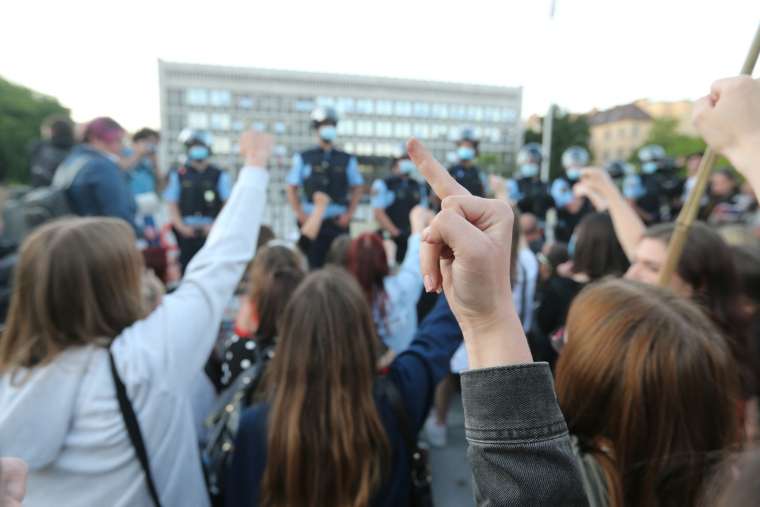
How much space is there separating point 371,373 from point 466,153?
4.77m

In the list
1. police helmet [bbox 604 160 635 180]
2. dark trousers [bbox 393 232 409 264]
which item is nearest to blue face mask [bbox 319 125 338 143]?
dark trousers [bbox 393 232 409 264]

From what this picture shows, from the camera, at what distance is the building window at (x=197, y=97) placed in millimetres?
40156

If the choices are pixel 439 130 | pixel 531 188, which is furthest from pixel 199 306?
pixel 439 130

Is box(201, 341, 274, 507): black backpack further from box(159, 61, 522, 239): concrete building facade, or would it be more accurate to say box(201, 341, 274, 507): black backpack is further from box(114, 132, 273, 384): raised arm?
box(159, 61, 522, 239): concrete building facade

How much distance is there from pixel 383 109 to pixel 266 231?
46.3 meters

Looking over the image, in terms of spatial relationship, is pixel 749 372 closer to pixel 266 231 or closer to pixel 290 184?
pixel 266 231

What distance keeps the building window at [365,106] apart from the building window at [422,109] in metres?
4.92

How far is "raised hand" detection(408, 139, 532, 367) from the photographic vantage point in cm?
70

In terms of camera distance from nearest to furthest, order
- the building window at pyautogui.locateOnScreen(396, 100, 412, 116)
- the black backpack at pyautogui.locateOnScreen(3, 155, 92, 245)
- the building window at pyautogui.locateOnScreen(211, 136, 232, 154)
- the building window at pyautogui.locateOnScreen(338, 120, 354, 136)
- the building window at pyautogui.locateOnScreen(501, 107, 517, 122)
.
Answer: the black backpack at pyautogui.locateOnScreen(3, 155, 92, 245)
the building window at pyautogui.locateOnScreen(211, 136, 232, 154)
the building window at pyautogui.locateOnScreen(338, 120, 354, 136)
the building window at pyautogui.locateOnScreen(396, 100, 412, 116)
the building window at pyautogui.locateOnScreen(501, 107, 517, 122)

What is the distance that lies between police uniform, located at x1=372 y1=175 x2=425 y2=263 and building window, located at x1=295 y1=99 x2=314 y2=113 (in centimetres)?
3876

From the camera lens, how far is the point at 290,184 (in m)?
5.93

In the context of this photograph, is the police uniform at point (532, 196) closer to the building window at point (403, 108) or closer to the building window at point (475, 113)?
the building window at point (403, 108)

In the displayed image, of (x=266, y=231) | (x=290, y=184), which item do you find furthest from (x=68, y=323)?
(x=290, y=184)

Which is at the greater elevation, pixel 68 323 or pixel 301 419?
pixel 68 323
